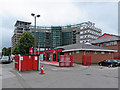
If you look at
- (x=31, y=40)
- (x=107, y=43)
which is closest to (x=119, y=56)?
(x=107, y=43)

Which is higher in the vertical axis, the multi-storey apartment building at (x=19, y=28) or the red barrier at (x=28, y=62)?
the multi-storey apartment building at (x=19, y=28)

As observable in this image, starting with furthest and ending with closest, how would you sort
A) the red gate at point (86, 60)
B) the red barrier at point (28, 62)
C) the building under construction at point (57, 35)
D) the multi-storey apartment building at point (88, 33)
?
the building under construction at point (57, 35), the multi-storey apartment building at point (88, 33), the red gate at point (86, 60), the red barrier at point (28, 62)

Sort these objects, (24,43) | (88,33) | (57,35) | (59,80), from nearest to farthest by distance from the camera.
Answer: (59,80), (24,43), (88,33), (57,35)

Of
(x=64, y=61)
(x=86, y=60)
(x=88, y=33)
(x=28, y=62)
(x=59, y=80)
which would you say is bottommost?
(x=59, y=80)

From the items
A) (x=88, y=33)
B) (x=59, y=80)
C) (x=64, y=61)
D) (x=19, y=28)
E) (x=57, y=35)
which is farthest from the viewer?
(x=19, y=28)

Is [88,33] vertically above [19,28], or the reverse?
[19,28]

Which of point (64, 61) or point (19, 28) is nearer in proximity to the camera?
point (64, 61)

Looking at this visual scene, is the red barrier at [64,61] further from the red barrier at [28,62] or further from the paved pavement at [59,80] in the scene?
the paved pavement at [59,80]

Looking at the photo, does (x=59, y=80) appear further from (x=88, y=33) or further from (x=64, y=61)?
(x=88, y=33)

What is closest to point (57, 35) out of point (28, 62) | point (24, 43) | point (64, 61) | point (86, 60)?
point (24, 43)

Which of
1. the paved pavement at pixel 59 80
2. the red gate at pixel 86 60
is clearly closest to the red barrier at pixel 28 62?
the paved pavement at pixel 59 80

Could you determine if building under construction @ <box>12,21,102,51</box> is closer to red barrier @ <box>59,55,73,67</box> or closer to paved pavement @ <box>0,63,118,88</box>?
red barrier @ <box>59,55,73,67</box>

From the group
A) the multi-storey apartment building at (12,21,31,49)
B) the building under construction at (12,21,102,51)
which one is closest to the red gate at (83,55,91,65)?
the building under construction at (12,21,102,51)

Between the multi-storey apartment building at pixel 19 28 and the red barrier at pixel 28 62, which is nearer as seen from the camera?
the red barrier at pixel 28 62
